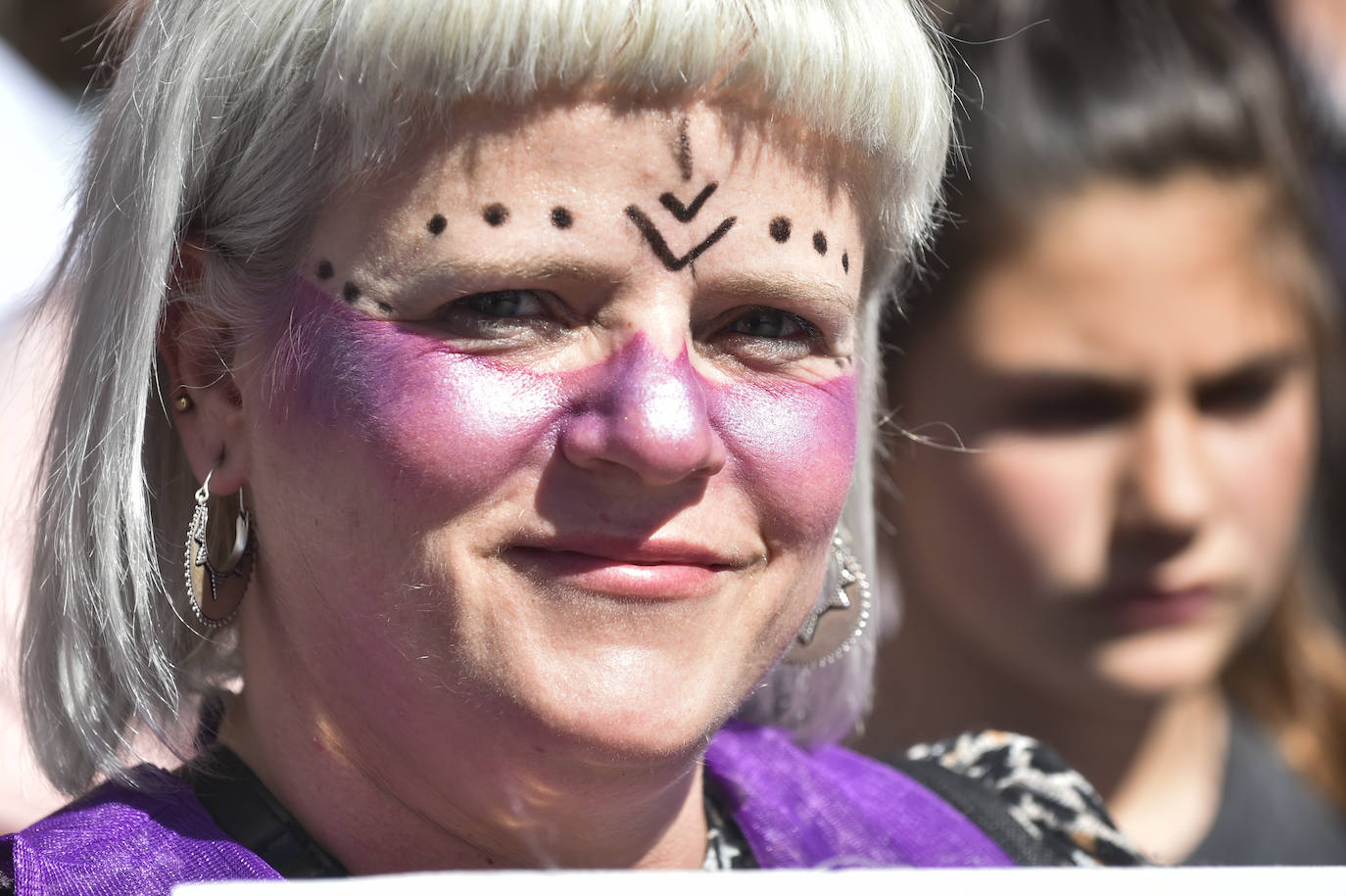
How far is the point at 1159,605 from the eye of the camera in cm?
285

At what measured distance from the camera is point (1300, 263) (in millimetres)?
3061

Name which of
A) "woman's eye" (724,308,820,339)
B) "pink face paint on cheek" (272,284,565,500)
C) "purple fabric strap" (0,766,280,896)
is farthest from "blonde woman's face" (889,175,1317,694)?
"purple fabric strap" (0,766,280,896)

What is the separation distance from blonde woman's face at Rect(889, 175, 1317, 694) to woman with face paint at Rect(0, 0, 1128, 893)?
1171 mm

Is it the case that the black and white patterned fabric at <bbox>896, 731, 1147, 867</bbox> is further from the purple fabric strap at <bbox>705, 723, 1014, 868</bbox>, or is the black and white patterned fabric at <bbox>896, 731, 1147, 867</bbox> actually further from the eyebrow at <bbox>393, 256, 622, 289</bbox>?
the eyebrow at <bbox>393, 256, 622, 289</bbox>

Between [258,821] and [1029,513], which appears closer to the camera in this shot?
[258,821]

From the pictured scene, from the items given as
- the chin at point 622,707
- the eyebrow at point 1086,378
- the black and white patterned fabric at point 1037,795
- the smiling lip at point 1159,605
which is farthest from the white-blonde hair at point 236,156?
the smiling lip at point 1159,605

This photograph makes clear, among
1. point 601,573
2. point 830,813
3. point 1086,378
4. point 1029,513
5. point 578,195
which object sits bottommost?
point 830,813

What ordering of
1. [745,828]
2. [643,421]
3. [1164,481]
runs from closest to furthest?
[643,421] < [745,828] < [1164,481]

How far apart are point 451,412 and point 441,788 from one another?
0.42m

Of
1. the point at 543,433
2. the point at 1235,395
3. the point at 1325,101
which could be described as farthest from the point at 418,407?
the point at 1325,101

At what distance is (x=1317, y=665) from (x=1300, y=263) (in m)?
1.15

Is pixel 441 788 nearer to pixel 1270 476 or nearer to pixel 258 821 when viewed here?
pixel 258 821

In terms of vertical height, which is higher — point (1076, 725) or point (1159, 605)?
point (1159, 605)

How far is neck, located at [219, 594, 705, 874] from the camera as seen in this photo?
1.47 m
